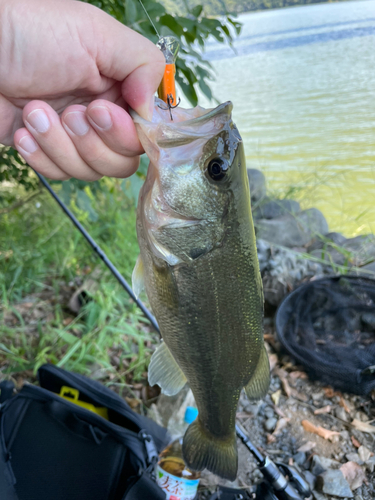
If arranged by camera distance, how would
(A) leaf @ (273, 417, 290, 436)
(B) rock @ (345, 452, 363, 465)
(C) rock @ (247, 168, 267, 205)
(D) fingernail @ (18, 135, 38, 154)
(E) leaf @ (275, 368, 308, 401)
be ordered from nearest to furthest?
(D) fingernail @ (18, 135, 38, 154), (B) rock @ (345, 452, 363, 465), (A) leaf @ (273, 417, 290, 436), (E) leaf @ (275, 368, 308, 401), (C) rock @ (247, 168, 267, 205)

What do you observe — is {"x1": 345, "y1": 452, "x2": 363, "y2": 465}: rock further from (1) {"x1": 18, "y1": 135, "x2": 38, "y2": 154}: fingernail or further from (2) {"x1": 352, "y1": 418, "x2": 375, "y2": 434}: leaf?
(1) {"x1": 18, "y1": 135, "x2": 38, "y2": 154}: fingernail

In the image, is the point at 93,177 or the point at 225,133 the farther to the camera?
the point at 93,177

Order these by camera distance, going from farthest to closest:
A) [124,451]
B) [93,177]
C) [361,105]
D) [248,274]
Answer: [361,105], [124,451], [93,177], [248,274]

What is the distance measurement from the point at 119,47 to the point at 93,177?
468 millimetres

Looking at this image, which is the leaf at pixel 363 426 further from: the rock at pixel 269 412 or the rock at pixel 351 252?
the rock at pixel 351 252

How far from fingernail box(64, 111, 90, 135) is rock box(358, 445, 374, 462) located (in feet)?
8.03

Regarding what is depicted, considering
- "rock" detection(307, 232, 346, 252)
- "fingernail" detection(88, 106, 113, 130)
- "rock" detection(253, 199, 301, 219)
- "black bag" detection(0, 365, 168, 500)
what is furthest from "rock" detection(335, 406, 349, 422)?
"rock" detection(253, 199, 301, 219)

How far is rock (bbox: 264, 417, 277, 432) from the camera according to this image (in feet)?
8.07

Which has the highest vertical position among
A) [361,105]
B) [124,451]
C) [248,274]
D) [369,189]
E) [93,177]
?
[93,177]

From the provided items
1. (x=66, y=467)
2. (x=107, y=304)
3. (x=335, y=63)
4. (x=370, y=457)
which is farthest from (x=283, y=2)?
(x=66, y=467)

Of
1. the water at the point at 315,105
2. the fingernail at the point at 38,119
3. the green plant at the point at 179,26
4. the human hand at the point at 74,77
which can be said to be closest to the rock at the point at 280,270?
the water at the point at 315,105

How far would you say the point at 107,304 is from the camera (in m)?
3.16

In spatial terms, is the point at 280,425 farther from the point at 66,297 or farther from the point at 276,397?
the point at 66,297

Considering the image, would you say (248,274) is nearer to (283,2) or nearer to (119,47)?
(119,47)
